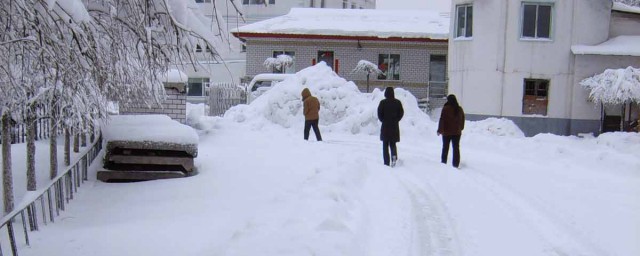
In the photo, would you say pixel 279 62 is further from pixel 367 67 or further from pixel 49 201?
pixel 49 201

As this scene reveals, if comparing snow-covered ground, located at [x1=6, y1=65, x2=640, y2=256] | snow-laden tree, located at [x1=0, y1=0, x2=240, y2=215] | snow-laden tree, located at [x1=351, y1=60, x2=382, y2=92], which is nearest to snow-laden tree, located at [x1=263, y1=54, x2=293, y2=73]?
snow-laden tree, located at [x1=351, y1=60, x2=382, y2=92]

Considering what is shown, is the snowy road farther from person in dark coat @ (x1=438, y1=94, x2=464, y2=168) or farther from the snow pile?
the snow pile

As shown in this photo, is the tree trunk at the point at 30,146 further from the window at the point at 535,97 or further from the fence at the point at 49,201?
the window at the point at 535,97

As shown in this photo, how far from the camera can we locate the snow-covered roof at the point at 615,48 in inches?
871

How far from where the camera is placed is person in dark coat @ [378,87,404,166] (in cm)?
1219

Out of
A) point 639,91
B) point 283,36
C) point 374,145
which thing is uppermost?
point 283,36

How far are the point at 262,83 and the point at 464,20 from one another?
895 cm

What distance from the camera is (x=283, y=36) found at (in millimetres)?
31766

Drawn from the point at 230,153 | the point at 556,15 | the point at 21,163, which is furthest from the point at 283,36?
the point at 21,163

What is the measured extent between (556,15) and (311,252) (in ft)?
67.3

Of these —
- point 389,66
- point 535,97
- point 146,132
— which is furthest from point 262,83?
point 146,132

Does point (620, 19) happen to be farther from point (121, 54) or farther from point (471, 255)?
point (121, 54)

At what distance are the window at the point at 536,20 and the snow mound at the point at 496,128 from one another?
3812mm

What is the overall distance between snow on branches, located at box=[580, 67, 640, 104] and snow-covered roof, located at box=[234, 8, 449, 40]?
1062 cm
